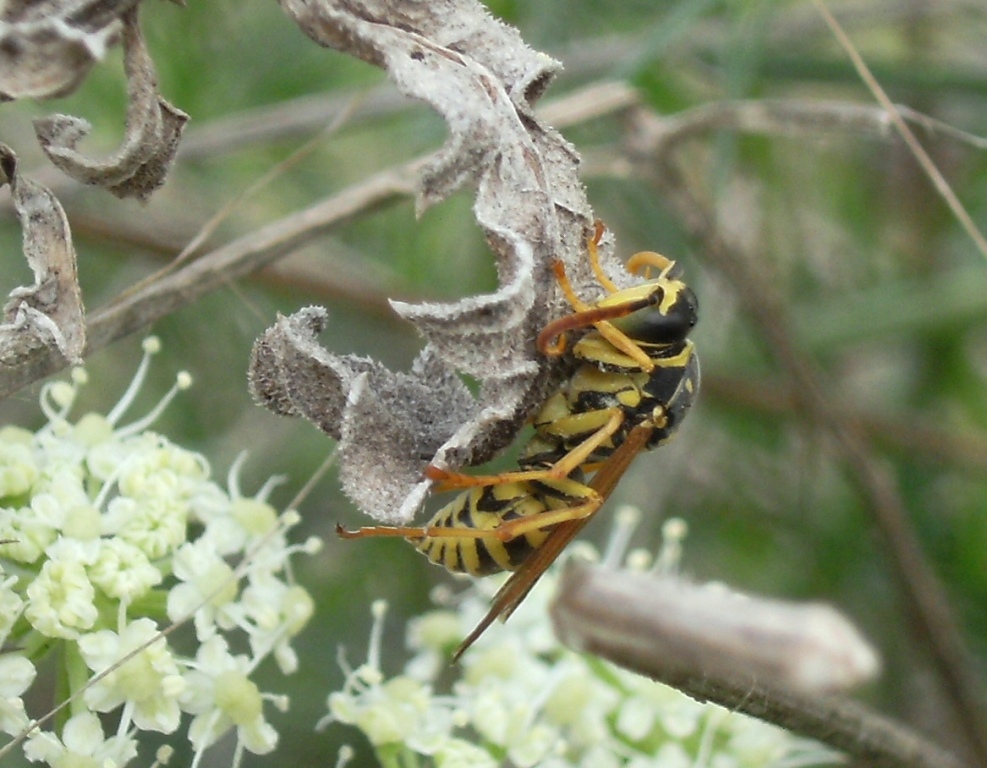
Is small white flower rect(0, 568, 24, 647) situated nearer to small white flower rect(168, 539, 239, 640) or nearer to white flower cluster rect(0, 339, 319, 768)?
white flower cluster rect(0, 339, 319, 768)

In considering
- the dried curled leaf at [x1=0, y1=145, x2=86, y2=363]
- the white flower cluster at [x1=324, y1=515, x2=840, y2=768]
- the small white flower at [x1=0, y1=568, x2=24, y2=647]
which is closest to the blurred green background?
the white flower cluster at [x1=324, y1=515, x2=840, y2=768]

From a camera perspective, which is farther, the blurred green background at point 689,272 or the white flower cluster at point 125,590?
the blurred green background at point 689,272

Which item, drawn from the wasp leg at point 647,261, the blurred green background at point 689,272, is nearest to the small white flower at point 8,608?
the wasp leg at point 647,261

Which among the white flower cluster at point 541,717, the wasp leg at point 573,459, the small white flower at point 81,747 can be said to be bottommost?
the white flower cluster at point 541,717

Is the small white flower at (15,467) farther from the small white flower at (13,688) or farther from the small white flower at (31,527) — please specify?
the small white flower at (13,688)

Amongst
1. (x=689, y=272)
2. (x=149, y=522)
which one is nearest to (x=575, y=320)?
(x=149, y=522)

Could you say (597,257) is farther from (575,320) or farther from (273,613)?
(273,613)
